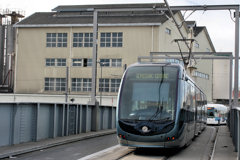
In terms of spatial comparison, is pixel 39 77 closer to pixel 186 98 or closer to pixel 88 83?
pixel 88 83

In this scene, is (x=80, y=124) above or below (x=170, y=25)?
below

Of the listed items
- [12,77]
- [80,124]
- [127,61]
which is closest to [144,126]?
[80,124]

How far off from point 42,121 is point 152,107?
5.11 m

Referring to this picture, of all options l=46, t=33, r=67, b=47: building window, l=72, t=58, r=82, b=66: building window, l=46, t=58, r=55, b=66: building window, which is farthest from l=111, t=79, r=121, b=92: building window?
l=46, t=58, r=55, b=66: building window

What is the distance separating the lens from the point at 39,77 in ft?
→ 186

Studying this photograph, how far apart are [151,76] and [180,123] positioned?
1699mm

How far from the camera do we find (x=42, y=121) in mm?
15742

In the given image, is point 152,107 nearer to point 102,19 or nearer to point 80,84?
point 80,84

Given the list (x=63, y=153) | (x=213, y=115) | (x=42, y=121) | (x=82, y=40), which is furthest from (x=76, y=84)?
(x=63, y=153)

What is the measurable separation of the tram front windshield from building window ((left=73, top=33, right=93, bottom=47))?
42.3 metres

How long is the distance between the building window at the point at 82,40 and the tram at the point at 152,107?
42.2m

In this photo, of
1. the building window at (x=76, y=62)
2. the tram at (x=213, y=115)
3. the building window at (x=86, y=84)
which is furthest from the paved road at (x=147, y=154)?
the building window at (x=76, y=62)

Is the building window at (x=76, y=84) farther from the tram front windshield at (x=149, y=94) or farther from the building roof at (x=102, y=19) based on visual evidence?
the tram front windshield at (x=149, y=94)

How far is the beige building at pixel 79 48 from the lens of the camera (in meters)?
54.0
